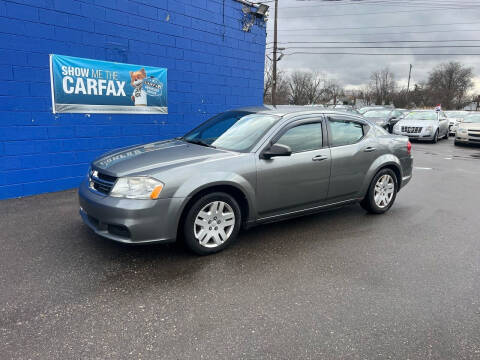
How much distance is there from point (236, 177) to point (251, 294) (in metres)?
1.24

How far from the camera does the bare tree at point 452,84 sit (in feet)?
214

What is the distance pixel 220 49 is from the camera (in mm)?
8852

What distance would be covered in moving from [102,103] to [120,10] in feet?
5.88

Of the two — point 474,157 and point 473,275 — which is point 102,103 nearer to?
point 473,275

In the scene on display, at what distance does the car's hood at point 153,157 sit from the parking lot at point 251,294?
36.4 inches

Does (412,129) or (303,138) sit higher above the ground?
(303,138)

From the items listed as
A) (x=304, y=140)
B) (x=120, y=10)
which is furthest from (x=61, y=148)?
(x=304, y=140)

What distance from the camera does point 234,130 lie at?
456cm

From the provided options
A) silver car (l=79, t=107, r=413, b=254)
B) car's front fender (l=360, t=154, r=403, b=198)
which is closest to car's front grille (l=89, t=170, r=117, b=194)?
silver car (l=79, t=107, r=413, b=254)

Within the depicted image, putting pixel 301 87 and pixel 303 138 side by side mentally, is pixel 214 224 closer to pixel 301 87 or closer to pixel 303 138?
pixel 303 138

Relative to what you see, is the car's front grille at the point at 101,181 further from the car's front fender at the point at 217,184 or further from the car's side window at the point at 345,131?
the car's side window at the point at 345,131

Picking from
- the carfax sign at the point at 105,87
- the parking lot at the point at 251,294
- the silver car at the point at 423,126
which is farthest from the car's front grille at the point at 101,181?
the silver car at the point at 423,126

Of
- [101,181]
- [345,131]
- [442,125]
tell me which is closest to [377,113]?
[442,125]

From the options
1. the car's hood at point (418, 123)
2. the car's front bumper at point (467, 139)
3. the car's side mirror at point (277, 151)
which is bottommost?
the car's front bumper at point (467, 139)
